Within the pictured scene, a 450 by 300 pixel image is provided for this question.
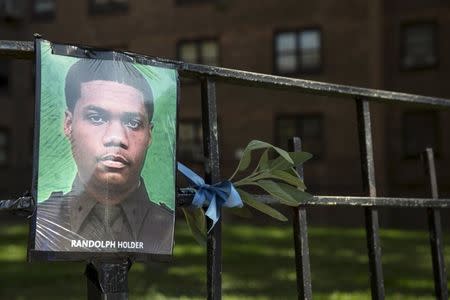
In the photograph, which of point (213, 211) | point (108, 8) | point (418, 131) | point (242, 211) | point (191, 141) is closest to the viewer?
point (213, 211)

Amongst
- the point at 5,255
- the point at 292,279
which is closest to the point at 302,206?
the point at 292,279

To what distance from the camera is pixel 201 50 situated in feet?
95.5

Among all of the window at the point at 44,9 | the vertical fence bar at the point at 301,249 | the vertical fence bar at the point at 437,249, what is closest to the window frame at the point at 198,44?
the window at the point at 44,9

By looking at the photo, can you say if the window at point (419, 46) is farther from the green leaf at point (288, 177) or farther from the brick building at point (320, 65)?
the green leaf at point (288, 177)

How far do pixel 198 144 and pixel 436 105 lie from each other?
79.3ft

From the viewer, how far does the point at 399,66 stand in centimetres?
2744

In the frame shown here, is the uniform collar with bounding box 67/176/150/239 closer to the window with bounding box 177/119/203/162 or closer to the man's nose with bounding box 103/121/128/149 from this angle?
the man's nose with bounding box 103/121/128/149

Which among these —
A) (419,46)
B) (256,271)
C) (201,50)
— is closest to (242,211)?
(256,271)

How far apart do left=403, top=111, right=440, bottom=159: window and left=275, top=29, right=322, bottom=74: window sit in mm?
4009

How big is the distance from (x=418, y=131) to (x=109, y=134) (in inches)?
1011

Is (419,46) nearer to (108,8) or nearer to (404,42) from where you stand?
(404,42)

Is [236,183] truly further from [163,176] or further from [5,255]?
[5,255]

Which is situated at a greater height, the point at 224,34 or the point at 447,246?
the point at 224,34

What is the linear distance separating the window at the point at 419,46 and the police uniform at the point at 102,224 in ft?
84.8
